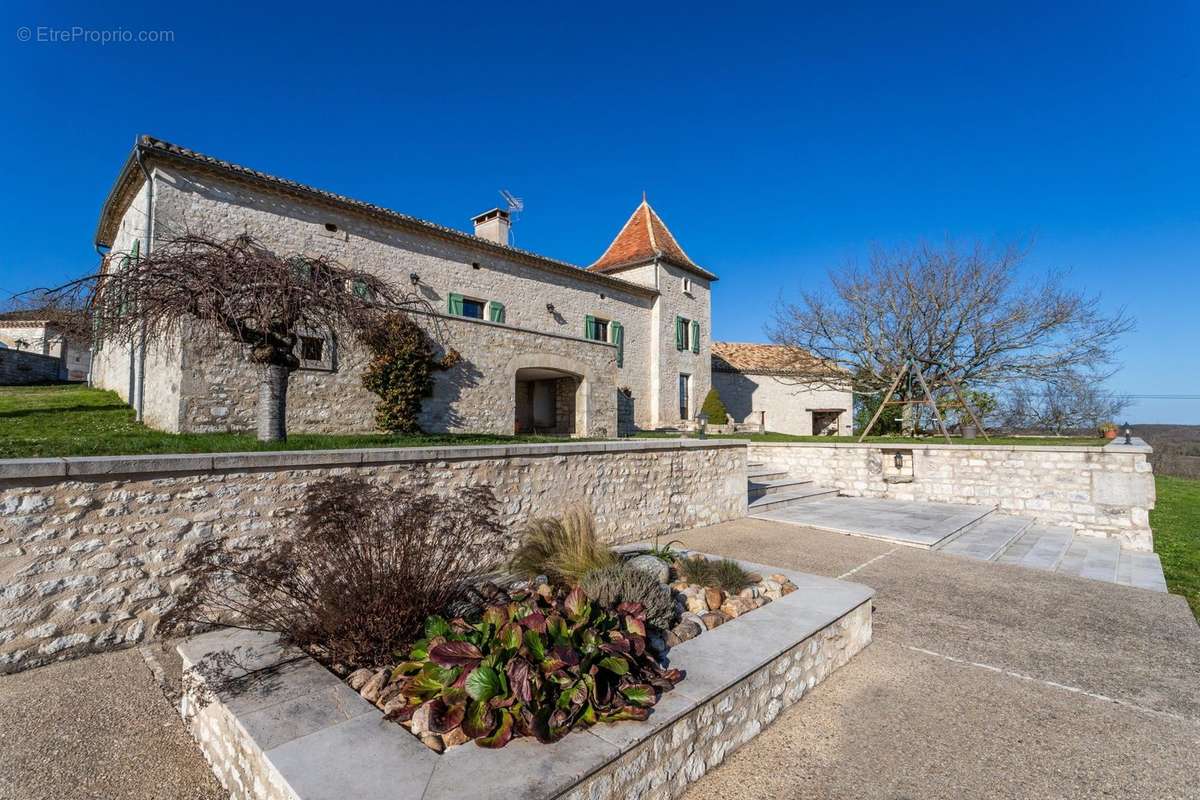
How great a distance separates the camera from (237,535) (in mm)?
4020

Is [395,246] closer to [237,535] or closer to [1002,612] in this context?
[237,535]

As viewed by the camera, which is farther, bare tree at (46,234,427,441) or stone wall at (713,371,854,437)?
stone wall at (713,371,854,437)

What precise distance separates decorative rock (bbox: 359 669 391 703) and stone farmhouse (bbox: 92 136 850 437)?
538cm

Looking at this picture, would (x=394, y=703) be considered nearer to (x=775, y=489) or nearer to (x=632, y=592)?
(x=632, y=592)

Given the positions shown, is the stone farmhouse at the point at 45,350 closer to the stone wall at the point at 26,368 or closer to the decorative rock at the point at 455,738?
the stone wall at the point at 26,368

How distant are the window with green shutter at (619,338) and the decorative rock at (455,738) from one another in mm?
15800

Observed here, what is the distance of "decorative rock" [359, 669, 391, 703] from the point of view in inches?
98.9

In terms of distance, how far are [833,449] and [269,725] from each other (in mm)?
11609

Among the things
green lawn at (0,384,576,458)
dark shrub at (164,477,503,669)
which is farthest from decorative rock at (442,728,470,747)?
green lawn at (0,384,576,458)

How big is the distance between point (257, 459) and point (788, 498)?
8.91 meters

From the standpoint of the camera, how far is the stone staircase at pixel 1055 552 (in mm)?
6254

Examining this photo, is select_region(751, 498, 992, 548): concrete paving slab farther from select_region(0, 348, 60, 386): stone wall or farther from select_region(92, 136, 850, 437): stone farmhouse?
select_region(0, 348, 60, 386): stone wall

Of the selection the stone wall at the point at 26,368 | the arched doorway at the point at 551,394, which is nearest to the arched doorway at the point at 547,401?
the arched doorway at the point at 551,394

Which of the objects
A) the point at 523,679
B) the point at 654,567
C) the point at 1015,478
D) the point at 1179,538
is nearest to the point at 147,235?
the point at 654,567
